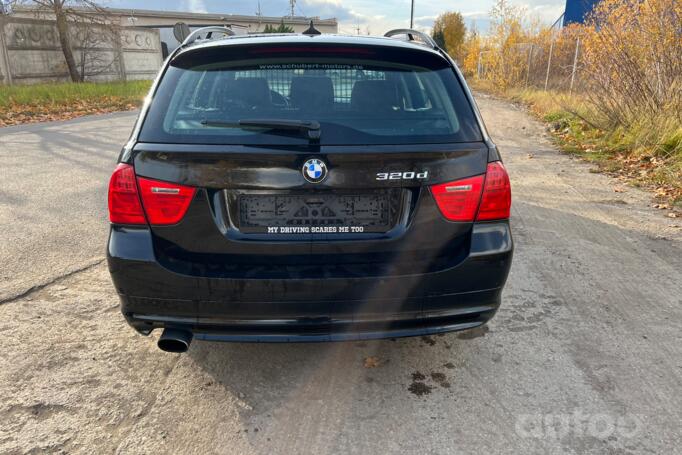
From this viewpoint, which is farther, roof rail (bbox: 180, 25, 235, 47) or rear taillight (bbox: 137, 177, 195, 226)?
roof rail (bbox: 180, 25, 235, 47)

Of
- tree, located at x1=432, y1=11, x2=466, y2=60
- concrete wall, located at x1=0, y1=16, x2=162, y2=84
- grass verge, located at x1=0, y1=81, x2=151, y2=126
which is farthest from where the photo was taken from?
tree, located at x1=432, y1=11, x2=466, y2=60

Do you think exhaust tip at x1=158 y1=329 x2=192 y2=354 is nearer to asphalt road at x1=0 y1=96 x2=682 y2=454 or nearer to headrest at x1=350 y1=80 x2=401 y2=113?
asphalt road at x1=0 y1=96 x2=682 y2=454

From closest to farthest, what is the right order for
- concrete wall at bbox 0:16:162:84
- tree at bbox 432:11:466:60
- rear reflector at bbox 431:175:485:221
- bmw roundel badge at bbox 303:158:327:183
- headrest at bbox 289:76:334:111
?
bmw roundel badge at bbox 303:158:327:183 < rear reflector at bbox 431:175:485:221 < headrest at bbox 289:76:334:111 < concrete wall at bbox 0:16:162:84 < tree at bbox 432:11:466:60

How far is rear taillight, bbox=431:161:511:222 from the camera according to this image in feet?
7.74

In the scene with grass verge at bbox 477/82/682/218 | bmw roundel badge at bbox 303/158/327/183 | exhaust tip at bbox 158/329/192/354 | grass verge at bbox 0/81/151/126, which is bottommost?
grass verge at bbox 0/81/151/126

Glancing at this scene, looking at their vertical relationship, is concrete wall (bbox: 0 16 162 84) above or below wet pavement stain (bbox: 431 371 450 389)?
above

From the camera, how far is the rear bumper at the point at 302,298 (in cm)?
232

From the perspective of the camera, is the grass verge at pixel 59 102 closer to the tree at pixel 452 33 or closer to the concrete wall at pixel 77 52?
the concrete wall at pixel 77 52

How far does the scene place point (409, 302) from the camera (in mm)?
2389

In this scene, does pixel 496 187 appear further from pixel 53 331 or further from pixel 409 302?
pixel 53 331

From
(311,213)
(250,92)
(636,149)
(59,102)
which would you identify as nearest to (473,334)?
(311,213)

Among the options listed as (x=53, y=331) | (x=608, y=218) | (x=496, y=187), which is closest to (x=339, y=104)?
(x=496, y=187)

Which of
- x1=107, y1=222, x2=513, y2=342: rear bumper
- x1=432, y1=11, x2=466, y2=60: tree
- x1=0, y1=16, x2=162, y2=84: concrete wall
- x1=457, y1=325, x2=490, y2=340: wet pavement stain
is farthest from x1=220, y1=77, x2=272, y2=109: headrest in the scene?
x1=432, y1=11, x2=466, y2=60: tree

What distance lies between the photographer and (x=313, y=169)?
7.35 ft
